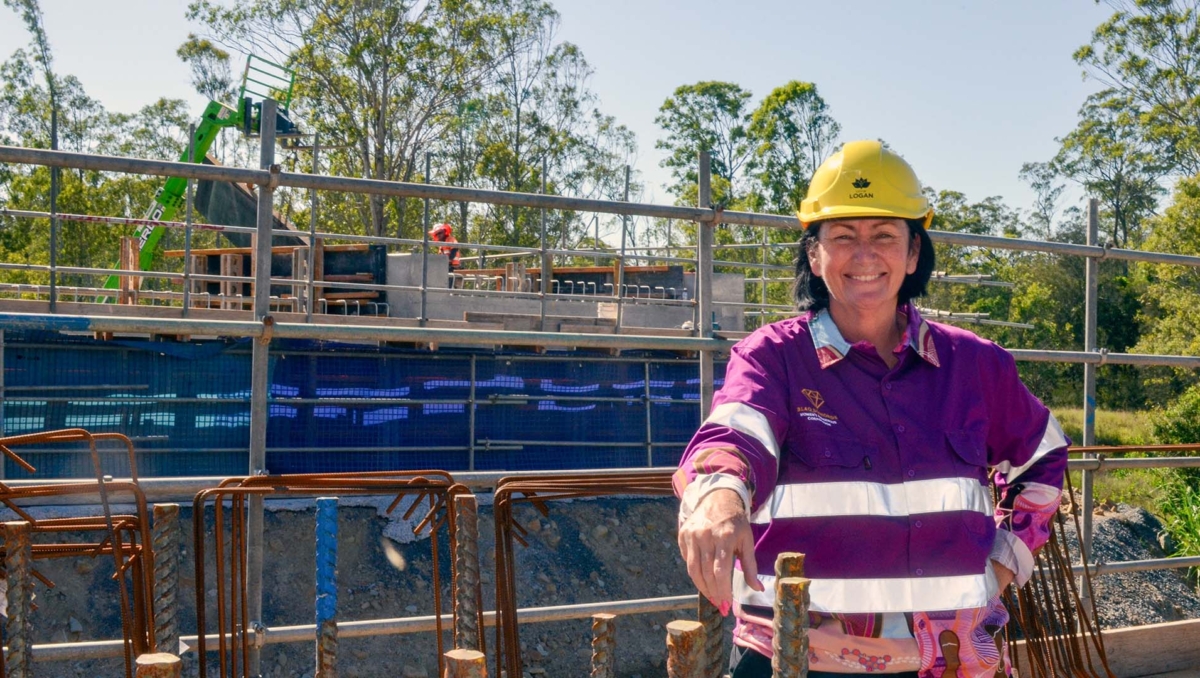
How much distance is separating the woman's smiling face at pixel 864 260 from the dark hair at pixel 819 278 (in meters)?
0.06

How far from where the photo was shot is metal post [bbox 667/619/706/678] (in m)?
1.72

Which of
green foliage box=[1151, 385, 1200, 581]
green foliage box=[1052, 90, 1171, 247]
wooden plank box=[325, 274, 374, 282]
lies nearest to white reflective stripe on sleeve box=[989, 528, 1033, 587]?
wooden plank box=[325, 274, 374, 282]

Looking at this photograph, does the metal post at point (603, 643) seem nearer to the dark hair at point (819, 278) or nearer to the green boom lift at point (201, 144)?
the dark hair at point (819, 278)

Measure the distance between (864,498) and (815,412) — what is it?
7.4 inches

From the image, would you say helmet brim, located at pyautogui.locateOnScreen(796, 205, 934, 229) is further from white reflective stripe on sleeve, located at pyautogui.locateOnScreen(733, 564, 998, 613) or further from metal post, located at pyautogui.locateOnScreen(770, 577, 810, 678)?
metal post, located at pyautogui.locateOnScreen(770, 577, 810, 678)

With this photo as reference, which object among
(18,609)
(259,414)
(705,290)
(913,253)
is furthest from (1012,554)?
(259,414)

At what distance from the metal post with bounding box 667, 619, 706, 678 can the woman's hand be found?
6 centimetres

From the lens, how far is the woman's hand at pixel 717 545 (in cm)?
168

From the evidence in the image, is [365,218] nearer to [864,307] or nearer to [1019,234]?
[864,307]

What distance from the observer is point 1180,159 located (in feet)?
124

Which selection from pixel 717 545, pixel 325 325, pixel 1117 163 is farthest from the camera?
pixel 1117 163

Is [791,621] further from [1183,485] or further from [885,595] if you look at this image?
[1183,485]

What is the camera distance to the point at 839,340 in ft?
7.45

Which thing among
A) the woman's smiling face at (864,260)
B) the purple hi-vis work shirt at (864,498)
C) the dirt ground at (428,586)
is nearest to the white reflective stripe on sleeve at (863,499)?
the purple hi-vis work shirt at (864,498)
